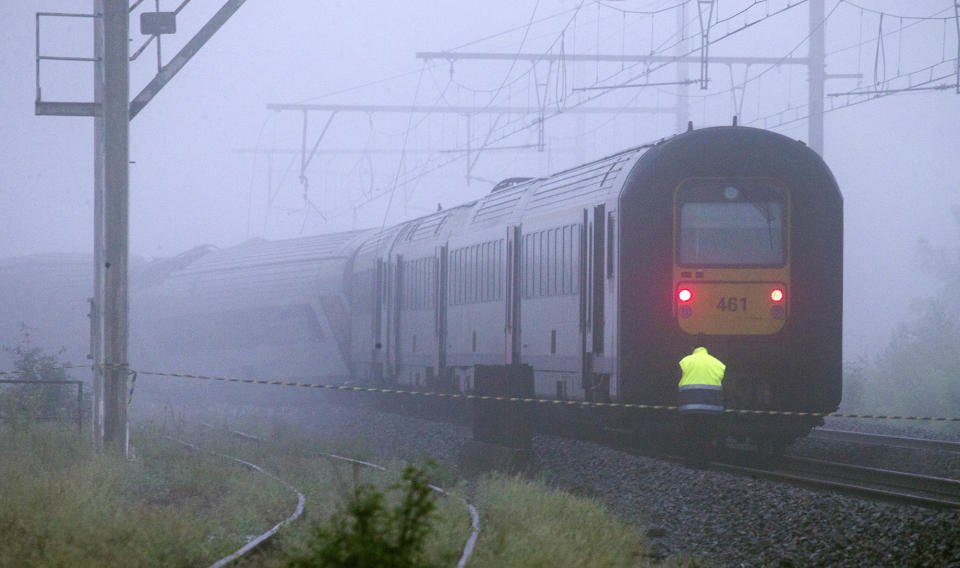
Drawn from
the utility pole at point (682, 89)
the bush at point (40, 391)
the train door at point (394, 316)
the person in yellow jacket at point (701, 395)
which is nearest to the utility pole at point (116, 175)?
the bush at point (40, 391)

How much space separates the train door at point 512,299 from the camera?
18.5 metres

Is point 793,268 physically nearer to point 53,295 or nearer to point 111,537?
point 111,537

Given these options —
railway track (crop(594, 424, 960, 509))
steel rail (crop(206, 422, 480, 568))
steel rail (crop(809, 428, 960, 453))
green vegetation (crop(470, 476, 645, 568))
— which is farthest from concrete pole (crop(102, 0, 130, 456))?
steel rail (crop(809, 428, 960, 453))

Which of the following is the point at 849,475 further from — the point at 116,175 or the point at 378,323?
the point at 378,323

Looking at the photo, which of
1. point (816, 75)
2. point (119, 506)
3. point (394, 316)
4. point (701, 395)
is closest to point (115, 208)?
point (119, 506)

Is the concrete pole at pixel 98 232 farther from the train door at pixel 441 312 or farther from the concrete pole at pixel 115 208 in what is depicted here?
the train door at pixel 441 312

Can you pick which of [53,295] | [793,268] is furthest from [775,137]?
[53,295]

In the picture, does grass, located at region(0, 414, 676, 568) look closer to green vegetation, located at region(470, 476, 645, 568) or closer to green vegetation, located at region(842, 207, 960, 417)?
green vegetation, located at region(470, 476, 645, 568)

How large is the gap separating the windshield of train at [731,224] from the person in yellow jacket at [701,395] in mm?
1422

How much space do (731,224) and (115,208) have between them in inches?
289

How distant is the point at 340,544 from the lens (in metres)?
5.97

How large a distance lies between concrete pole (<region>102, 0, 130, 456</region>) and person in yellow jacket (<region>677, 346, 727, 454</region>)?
654 centimetres

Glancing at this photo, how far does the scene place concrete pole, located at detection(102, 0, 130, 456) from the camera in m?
14.7

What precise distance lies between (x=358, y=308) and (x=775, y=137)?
18.2m
